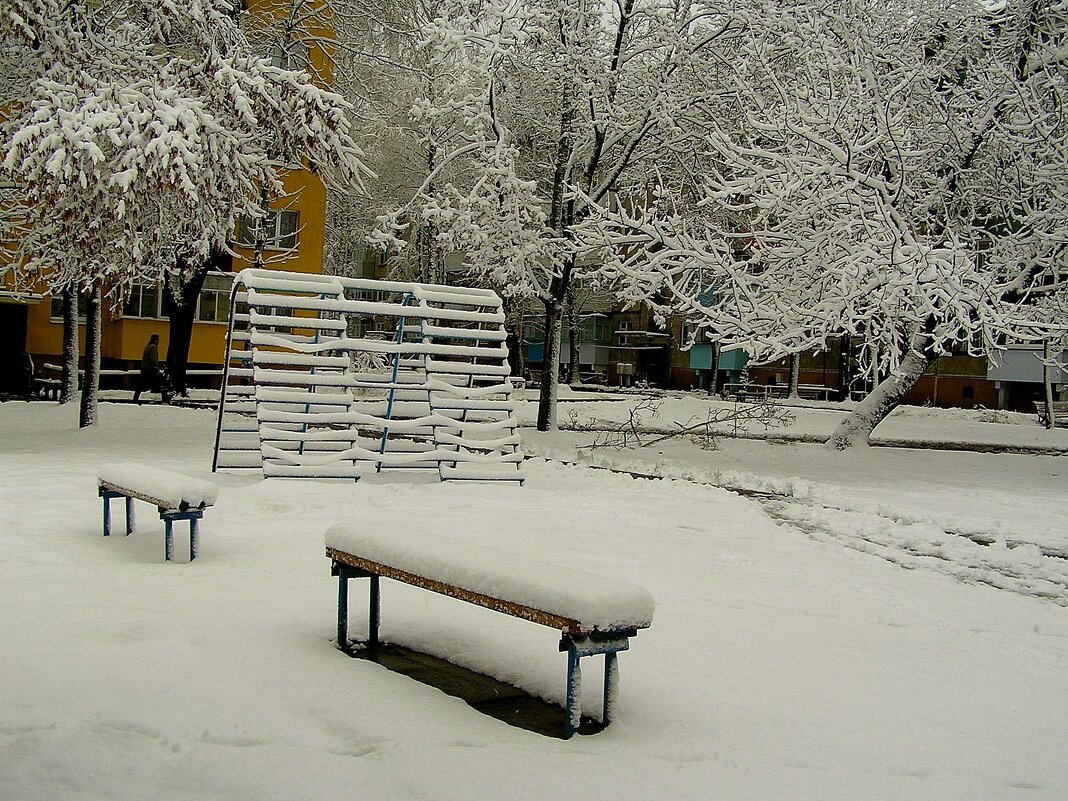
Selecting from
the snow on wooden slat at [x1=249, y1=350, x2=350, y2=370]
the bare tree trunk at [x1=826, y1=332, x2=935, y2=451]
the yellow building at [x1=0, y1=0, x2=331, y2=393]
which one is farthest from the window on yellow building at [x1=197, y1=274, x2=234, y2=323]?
the snow on wooden slat at [x1=249, y1=350, x2=350, y2=370]

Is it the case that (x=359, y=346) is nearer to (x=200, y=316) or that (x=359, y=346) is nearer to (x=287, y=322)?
(x=287, y=322)

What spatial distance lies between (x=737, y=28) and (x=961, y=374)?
33.5 metres

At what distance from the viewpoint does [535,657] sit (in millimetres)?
5910

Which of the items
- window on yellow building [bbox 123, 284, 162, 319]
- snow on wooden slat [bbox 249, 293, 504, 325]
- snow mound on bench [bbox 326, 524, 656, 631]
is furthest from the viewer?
window on yellow building [bbox 123, 284, 162, 319]

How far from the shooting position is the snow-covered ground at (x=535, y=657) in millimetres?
4168

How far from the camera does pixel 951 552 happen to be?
10281 mm

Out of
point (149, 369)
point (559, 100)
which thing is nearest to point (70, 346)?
point (149, 369)

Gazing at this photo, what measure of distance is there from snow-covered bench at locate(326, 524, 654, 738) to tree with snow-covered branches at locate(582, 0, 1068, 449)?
416 inches

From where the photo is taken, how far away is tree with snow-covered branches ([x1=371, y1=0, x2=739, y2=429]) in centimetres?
2108

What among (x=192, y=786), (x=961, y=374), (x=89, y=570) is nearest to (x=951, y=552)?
(x=89, y=570)

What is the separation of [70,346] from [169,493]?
16744 millimetres

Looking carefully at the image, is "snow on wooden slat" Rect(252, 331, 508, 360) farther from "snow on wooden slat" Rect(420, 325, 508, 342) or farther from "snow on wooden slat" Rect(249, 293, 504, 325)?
"snow on wooden slat" Rect(249, 293, 504, 325)

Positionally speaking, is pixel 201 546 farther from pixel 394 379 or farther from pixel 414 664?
pixel 394 379

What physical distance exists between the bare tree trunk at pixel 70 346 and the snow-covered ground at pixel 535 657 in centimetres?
951
